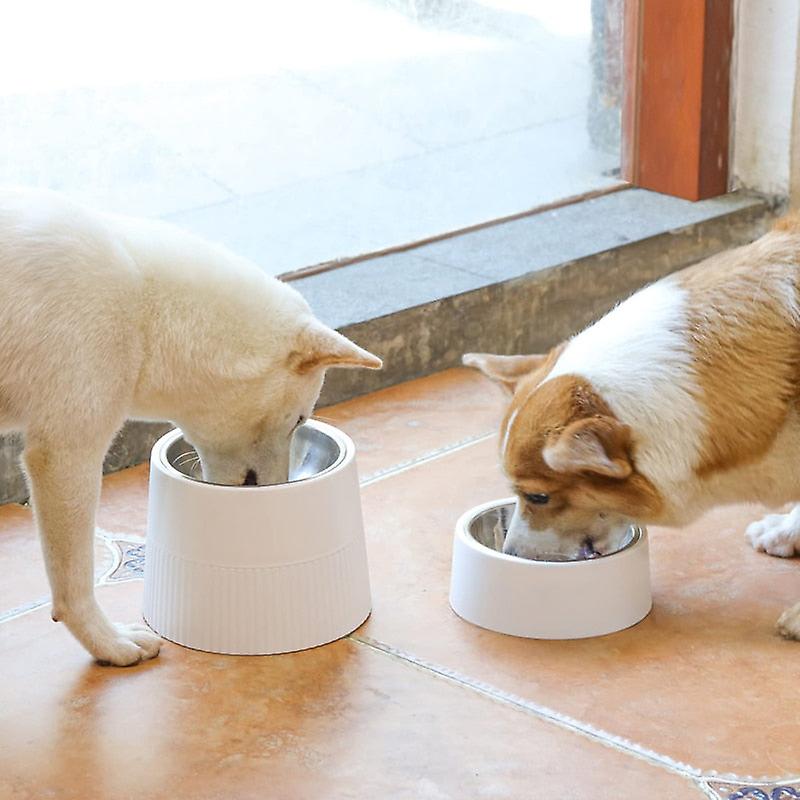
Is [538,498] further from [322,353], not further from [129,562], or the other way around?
[129,562]

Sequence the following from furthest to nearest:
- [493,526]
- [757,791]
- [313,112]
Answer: [313,112] < [493,526] < [757,791]

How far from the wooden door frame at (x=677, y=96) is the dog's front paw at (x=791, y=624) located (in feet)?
7.38

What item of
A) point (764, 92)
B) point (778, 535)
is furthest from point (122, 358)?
point (764, 92)

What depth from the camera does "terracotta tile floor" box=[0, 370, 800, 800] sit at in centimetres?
210

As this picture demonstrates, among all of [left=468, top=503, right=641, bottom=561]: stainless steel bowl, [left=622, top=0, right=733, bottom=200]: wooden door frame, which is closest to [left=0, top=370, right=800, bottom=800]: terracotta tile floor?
[left=468, top=503, right=641, bottom=561]: stainless steel bowl

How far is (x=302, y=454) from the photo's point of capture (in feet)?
8.85

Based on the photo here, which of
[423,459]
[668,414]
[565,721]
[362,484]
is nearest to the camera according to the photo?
[565,721]

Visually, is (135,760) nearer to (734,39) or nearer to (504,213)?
(504,213)

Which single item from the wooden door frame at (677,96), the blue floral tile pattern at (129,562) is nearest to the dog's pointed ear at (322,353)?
the blue floral tile pattern at (129,562)

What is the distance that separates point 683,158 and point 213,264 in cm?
244

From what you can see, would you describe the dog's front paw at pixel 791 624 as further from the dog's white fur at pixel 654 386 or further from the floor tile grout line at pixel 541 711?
the floor tile grout line at pixel 541 711

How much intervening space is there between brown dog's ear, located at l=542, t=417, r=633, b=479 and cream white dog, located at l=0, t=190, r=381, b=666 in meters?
0.34

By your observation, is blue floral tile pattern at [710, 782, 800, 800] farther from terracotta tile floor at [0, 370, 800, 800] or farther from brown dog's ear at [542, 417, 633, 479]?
brown dog's ear at [542, 417, 633, 479]

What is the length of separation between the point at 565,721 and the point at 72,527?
831mm
